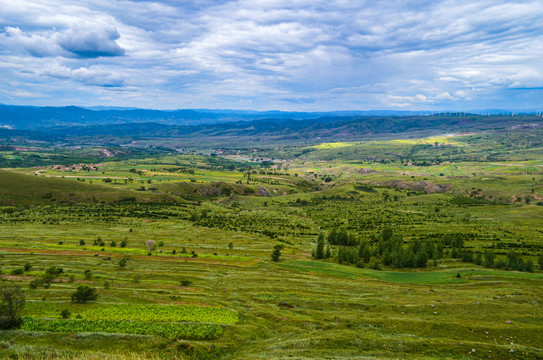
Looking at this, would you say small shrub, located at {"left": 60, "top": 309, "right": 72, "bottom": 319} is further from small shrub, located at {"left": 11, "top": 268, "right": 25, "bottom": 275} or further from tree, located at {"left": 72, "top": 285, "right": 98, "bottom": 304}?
small shrub, located at {"left": 11, "top": 268, "right": 25, "bottom": 275}

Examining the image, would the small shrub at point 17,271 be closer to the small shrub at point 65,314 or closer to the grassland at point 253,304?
the grassland at point 253,304

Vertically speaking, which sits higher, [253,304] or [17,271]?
[17,271]

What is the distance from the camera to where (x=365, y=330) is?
43438mm

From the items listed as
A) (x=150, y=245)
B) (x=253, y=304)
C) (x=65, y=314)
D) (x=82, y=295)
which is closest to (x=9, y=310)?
(x=65, y=314)

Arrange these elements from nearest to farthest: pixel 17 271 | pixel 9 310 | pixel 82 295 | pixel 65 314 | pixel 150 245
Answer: pixel 9 310 < pixel 65 314 < pixel 82 295 < pixel 17 271 < pixel 150 245

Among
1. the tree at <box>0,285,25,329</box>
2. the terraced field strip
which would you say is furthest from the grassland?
the tree at <box>0,285,25,329</box>

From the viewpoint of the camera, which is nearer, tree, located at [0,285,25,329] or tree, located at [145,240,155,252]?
tree, located at [0,285,25,329]

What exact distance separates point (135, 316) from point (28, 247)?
3004 inches

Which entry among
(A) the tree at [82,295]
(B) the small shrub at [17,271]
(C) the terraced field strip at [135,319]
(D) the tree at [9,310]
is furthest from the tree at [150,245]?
(D) the tree at [9,310]

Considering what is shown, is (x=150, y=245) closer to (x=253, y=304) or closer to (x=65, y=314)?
(x=253, y=304)

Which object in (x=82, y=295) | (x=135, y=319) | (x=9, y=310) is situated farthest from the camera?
(x=82, y=295)

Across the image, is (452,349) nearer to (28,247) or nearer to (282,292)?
(282,292)

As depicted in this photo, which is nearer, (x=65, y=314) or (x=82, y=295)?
(x=65, y=314)

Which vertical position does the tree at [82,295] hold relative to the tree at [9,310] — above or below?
below
